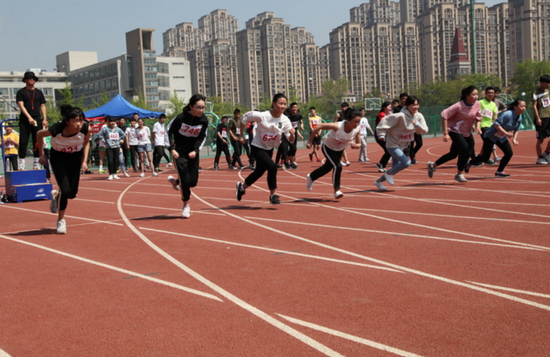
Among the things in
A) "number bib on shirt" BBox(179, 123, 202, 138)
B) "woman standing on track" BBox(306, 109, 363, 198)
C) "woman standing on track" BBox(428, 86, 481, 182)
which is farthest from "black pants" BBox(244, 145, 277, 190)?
"woman standing on track" BBox(428, 86, 481, 182)

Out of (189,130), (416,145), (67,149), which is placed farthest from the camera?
(416,145)

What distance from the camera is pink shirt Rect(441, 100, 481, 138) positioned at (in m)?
11.8

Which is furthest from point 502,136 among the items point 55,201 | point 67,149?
point 55,201

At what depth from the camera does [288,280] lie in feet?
16.9

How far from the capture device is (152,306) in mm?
4551

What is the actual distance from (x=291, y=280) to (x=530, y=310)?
1.91 m

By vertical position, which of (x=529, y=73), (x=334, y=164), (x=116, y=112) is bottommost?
(x=334, y=164)

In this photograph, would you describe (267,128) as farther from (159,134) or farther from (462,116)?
(159,134)

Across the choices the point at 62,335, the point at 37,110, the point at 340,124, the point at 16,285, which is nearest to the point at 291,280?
the point at 62,335

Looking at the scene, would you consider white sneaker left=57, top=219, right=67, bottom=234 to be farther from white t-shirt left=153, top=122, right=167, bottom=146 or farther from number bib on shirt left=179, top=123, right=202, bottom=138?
white t-shirt left=153, top=122, right=167, bottom=146

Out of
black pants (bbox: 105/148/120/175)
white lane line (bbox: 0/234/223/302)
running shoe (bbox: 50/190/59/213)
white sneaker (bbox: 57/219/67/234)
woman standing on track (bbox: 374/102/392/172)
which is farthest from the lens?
black pants (bbox: 105/148/120/175)

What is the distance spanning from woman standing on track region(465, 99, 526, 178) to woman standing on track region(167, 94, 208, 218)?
6.33 m

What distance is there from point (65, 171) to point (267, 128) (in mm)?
3391

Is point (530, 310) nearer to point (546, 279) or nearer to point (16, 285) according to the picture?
point (546, 279)
